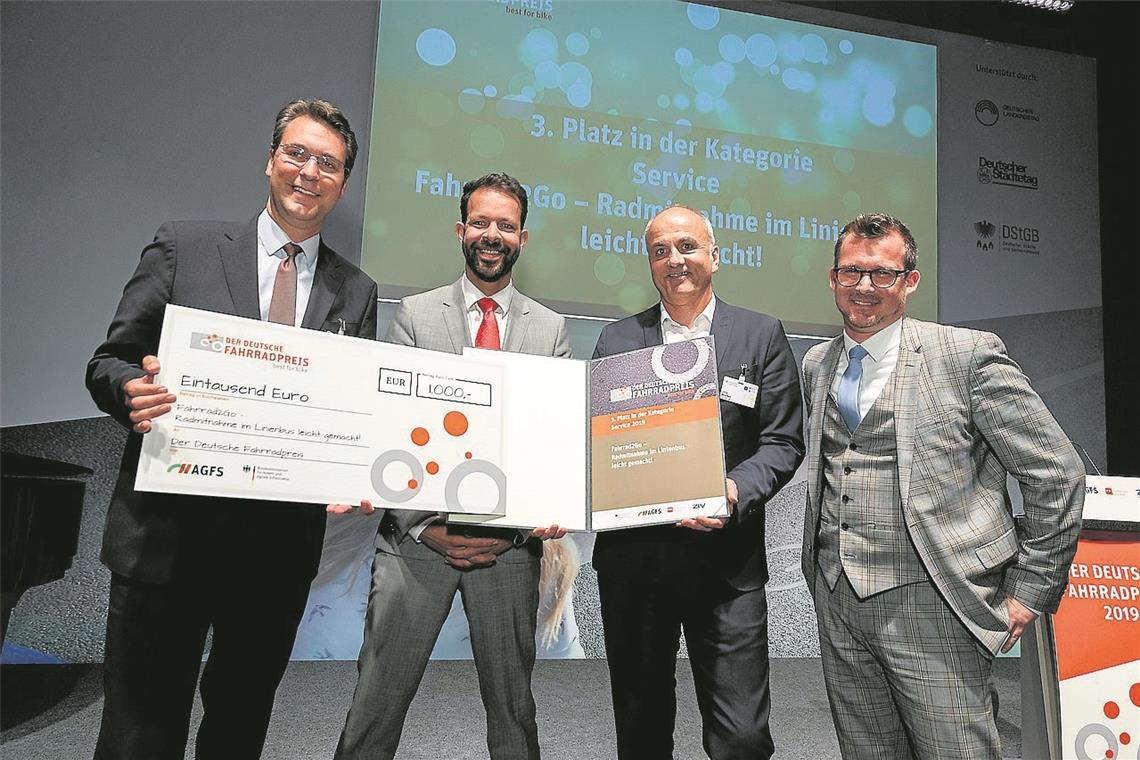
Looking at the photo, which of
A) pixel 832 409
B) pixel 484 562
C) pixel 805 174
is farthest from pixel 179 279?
pixel 805 174

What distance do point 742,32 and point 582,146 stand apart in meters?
1.32

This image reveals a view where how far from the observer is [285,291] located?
1921mm

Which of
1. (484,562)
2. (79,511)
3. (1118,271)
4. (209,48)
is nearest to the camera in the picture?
(484,562)

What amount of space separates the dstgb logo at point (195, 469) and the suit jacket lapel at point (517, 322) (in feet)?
2.68

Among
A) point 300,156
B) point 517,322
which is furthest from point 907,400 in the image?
point 300,156

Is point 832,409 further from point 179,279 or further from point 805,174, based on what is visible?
point 805,174

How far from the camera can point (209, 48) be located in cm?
425

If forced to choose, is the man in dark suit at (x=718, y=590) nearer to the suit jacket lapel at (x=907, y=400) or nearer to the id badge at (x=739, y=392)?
the id badge at (x=739, y=392)

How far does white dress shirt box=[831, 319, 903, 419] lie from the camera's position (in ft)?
6.39

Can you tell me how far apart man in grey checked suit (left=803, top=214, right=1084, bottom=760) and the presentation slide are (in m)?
2.46

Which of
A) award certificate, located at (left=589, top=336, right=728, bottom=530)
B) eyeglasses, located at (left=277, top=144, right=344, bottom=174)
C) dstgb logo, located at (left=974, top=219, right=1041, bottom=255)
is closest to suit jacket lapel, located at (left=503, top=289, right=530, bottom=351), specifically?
award certificate, located at (left=589, top=336, right=728, bottom=530)

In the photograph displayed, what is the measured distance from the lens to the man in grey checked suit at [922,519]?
176 centimetres

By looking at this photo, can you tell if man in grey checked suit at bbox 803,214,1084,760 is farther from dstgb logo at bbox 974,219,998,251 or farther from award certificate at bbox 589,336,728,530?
dstgb logo at bbox 974,219,998,251

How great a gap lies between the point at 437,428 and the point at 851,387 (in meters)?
1.06
